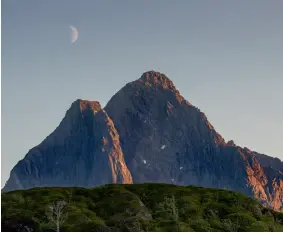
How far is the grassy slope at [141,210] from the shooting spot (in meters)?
59.0

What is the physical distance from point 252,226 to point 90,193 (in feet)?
95.7

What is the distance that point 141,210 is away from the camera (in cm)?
6581

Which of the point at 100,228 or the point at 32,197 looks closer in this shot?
the point at 100,228

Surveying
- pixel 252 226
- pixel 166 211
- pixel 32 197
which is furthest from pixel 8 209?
pixel 252 226

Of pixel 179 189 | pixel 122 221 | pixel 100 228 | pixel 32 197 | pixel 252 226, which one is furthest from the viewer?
pixel 179 189

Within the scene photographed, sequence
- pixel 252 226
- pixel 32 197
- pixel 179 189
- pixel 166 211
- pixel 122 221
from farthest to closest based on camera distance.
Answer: pixel 179 189
pixel 32 197
pixel 166 211
pixel 252 226
pixel 122 221

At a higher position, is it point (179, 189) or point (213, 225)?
point (179, 189)

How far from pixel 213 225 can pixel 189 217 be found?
427 centimetres

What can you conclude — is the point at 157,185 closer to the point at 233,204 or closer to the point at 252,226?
the point at 233,204

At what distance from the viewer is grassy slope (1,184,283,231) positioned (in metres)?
59.0

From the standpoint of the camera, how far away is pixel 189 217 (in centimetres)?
6688

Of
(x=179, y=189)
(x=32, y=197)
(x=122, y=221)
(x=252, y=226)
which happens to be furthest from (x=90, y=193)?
(x=252, y=226)

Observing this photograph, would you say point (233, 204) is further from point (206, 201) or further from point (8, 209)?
point (8, 209)

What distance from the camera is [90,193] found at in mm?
79438
